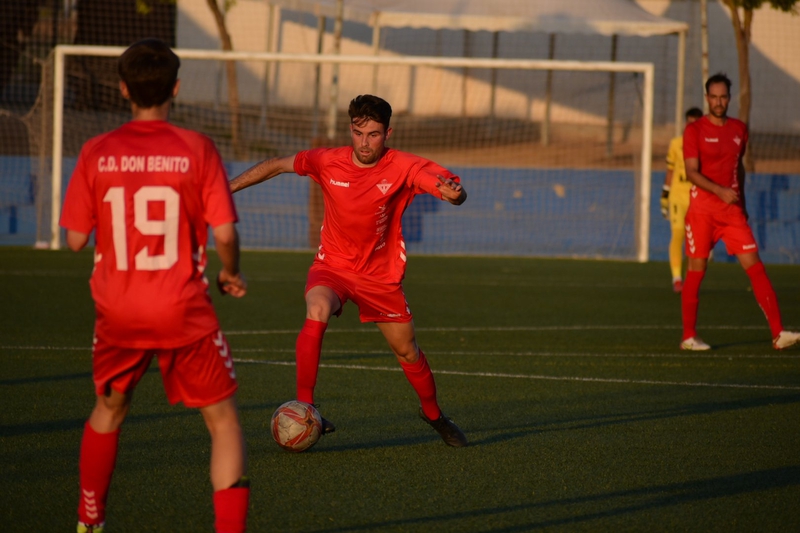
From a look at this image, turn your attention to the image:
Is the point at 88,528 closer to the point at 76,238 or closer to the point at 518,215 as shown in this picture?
the point at 76,238

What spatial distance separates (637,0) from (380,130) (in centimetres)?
2271

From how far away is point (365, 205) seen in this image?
5.55 m

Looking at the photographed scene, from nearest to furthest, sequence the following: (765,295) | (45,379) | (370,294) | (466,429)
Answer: (370,294), (466,429), (45,379), (765,295)

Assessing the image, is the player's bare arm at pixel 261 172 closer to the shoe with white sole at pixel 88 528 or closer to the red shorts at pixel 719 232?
the shoe with white sole at pixel 88 528

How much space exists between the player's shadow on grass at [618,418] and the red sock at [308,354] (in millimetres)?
930

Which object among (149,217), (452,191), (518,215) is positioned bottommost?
(518,215)

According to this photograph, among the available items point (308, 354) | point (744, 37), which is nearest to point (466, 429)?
point (308, 354)

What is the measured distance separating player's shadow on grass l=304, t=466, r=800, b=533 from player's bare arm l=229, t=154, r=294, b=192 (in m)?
1.97

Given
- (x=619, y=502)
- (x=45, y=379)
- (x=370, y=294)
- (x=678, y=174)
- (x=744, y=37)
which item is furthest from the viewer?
(x=744, y=37)

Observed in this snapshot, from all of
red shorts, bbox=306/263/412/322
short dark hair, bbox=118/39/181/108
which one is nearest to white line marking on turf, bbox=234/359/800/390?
red shorts, bbox=306/263/412/322

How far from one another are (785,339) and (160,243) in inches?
261

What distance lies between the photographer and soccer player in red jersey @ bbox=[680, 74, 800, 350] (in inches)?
338

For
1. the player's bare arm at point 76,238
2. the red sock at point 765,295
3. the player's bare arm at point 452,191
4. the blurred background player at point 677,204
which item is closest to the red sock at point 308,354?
the player's bare arm at point 452,191

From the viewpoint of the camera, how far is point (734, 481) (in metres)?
4.80
